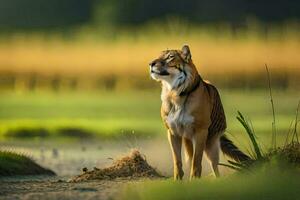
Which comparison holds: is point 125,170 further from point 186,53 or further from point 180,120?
point 186,53

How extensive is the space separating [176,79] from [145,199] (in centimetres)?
197

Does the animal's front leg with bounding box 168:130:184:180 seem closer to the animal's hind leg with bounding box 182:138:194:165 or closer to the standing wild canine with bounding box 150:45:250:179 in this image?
the standing wild canine with bounding box 150:45:250:179

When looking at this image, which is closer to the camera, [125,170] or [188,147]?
[188,147]

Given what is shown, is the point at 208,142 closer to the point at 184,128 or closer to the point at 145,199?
the point at 184,128

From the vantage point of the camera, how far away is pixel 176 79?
14992 millimetres

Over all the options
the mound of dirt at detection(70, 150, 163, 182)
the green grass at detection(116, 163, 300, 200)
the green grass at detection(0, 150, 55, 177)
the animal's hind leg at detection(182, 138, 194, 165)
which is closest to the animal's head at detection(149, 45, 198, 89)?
the animal's hind leg at detection(182, 138, 194, 165)

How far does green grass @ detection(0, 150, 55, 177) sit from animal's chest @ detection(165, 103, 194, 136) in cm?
324

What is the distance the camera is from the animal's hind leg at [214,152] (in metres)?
15.6

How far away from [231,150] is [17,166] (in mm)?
3137

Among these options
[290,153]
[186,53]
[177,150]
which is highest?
[186,53]

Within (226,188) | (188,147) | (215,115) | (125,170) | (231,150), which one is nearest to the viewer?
(226,188)

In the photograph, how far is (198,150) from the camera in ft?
49.4

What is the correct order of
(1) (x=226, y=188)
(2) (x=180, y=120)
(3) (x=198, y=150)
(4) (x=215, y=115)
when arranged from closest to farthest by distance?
1. (1) (x=226, y=188)
2. (2) (x=180, y=120)
3. (3) (x=198, y=150)
4. (4) (x=215, y=115)

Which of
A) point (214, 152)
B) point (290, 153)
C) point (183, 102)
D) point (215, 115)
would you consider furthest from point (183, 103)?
point (290, 153)
